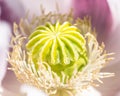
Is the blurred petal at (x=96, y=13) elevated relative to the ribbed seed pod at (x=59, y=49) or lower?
elevated

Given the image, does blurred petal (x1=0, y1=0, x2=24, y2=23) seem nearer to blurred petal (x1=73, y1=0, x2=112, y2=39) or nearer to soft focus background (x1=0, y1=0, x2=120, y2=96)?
soft focus background (x1=0, y1=0, x2=120, y2=96)

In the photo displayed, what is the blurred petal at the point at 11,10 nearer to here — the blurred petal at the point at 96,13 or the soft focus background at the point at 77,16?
the soft focus background at the point at 77,16

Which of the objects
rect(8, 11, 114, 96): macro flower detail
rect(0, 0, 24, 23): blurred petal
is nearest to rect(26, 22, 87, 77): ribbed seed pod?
rect(8, 11, 114, 96): macro flower detail

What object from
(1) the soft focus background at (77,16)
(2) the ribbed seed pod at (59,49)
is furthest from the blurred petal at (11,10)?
(2) the ribbed seed pod at (59,49)

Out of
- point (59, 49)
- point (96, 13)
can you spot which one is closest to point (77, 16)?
point (96, 13)

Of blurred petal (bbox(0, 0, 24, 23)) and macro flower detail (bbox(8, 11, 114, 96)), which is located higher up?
blurred petal (bbox(0, 0, 24, 23))

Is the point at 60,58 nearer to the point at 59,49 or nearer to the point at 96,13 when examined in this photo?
the point at 59,49
